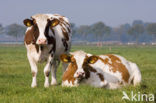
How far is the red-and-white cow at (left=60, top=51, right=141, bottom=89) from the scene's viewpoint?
8953 mm

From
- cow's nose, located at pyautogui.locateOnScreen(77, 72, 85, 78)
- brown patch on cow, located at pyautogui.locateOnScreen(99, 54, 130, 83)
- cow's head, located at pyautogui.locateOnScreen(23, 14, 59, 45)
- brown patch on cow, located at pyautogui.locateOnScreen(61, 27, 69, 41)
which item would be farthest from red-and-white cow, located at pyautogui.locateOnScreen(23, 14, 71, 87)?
cow's nose, located at pyautogui.locateOnScreen(77, 72, 85, 78)

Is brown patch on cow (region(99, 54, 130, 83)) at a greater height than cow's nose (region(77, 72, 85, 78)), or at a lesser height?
lesser

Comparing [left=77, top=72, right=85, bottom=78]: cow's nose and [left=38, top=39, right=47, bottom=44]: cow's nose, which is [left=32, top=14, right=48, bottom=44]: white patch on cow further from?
[left=77, top=72, right=85, bottom=78]: cow's nose

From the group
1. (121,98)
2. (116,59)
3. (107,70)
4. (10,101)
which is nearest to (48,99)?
(10,101)

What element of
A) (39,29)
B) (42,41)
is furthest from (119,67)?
(39,29)

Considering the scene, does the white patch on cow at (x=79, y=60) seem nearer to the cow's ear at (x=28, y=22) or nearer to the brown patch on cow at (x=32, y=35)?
the brown patch on cow at (x=32, y=35)

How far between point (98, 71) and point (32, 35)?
7.85 feet

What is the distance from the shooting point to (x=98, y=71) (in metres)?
9.51

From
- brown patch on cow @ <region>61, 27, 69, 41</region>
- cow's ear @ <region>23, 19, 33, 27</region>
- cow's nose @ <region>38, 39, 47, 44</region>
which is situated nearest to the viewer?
cow's nose @ <region>38, 39, 47, 44</region>

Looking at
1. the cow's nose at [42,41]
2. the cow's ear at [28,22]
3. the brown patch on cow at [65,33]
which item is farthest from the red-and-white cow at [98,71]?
the brown patch on cow at [65,33]

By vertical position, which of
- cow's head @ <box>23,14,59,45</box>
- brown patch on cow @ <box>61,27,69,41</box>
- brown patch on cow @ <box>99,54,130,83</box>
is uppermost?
cow's head @ <box>23,14,59,45</box>

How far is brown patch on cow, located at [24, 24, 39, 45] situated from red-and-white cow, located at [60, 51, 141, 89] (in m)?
1.48

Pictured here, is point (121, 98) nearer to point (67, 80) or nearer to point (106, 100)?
point (106, 100)

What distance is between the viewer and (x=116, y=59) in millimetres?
10234
